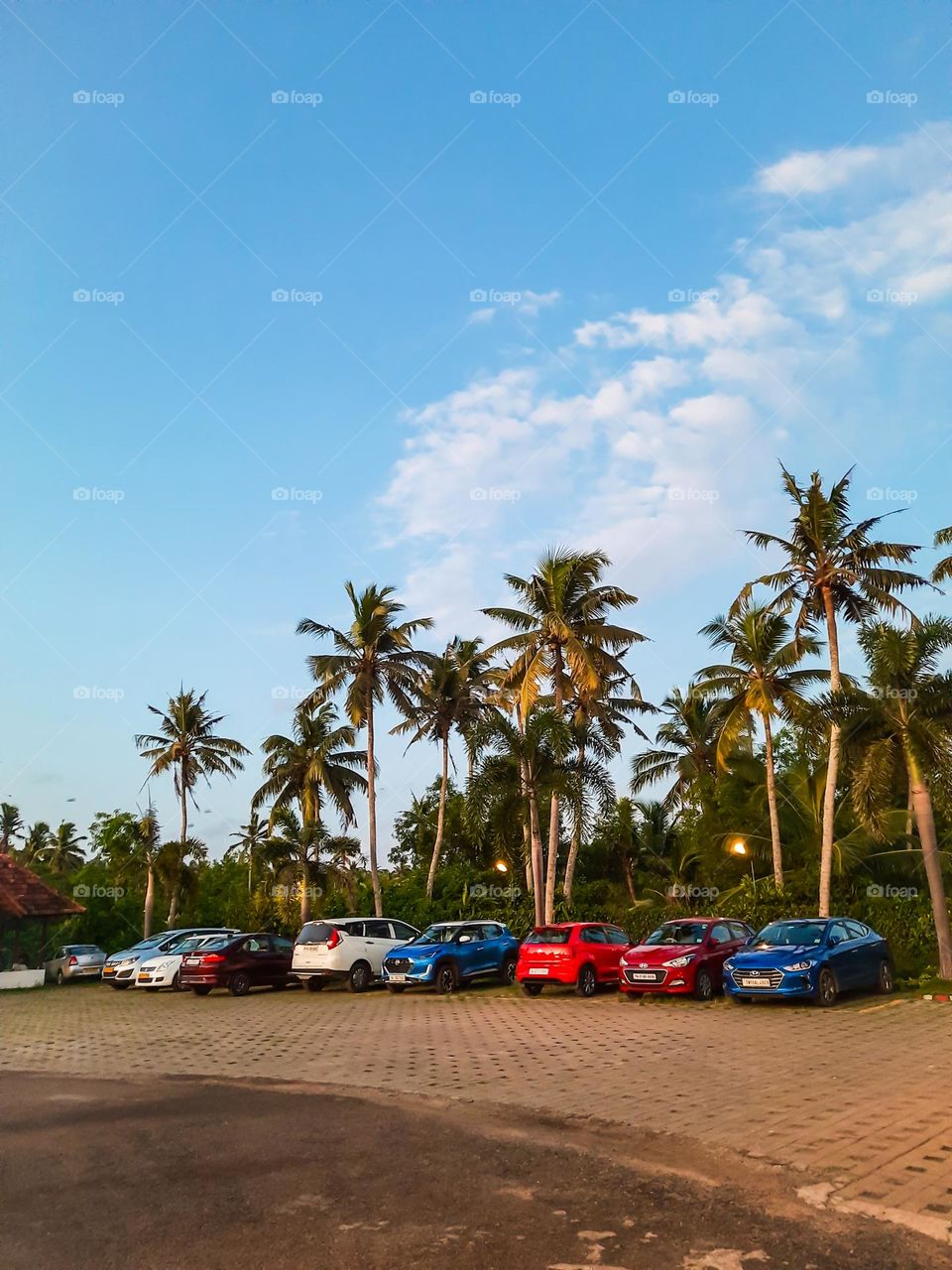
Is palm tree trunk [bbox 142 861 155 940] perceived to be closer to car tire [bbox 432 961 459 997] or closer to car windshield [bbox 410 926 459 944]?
car windshield [bbox 410 926 459 944]

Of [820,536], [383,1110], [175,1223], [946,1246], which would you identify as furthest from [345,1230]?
[820,536]

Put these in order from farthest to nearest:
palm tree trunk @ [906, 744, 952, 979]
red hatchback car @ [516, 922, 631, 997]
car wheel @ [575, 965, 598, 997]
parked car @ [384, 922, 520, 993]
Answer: parked car @ [384, 922, 520, 993]
palm tree trunk @ [906, 744, 952, 979]
car wheel @ [575, 965, 598, 997]
red hatchback car @ [516, 922, 631, 997]

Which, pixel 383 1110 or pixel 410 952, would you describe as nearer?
pixel 383 1110

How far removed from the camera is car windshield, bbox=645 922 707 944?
2003cm

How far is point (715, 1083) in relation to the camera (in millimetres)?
10461

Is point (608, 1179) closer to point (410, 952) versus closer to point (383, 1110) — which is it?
point (383, 1110)

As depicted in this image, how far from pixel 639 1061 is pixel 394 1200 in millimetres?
6545

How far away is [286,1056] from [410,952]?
9.69 m

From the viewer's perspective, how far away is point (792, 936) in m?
18.3

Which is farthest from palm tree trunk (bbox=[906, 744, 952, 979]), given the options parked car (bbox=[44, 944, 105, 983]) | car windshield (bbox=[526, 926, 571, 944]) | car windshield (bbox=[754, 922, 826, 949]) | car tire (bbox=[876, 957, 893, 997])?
parked car (bbox=[44, 944, 105, 983])

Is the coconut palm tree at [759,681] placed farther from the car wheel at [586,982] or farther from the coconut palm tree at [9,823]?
the coconut palm tree at [9,823]

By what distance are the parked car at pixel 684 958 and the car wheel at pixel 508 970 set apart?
4.78 meters

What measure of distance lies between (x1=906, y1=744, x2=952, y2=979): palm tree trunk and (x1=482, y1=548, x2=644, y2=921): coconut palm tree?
11.3 m

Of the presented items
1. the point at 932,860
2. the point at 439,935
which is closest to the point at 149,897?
the point at 439,935
